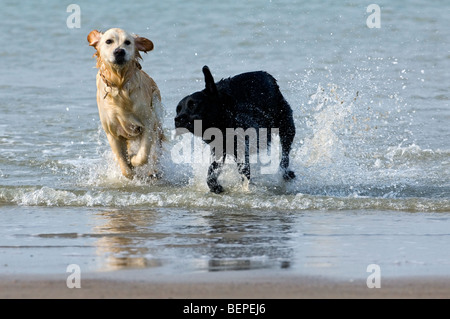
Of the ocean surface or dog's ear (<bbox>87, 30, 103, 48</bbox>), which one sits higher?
dog's ear (<bbox>87, 30, 103, 48</bbox>)

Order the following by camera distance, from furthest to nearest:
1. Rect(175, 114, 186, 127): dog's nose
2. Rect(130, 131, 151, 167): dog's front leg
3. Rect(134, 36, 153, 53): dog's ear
Answer: Rect(130, 131, 151, 167): dog's front leg < Rect(134, 36, 153, 53): dog's ear < Rect(175, 114, 186, 127): dog's nose

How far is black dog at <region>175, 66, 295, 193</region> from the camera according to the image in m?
6.88

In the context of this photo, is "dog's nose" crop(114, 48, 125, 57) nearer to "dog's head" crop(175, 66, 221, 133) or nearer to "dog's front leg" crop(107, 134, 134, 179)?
"dog's head" crop(175, 66, 221, 133)

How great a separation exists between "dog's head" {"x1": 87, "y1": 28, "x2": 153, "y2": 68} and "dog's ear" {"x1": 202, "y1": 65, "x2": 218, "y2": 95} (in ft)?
2.91

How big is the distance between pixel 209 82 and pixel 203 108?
0.73ft

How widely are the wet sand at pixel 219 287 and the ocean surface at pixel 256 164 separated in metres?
0.17

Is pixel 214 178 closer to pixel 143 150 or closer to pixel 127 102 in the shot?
pixel 143 150

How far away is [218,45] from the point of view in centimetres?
1566

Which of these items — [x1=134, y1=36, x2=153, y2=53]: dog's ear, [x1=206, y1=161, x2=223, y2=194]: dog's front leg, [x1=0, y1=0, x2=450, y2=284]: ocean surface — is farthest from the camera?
[x1=134, y1=36, x2=153, y2=53]: dog's ear

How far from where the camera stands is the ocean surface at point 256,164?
5109mm

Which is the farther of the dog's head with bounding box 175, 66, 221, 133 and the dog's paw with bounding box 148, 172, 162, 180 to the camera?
the dog's paw with bounding box 148, 172, 162, 180

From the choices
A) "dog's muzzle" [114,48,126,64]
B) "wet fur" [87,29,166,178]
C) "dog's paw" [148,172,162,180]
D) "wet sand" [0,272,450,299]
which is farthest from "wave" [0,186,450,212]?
"wet sand" [0,272,450,299]
